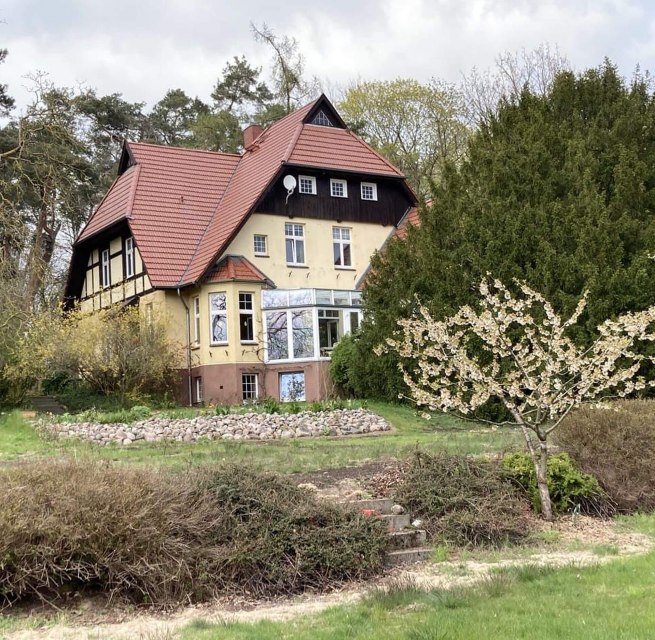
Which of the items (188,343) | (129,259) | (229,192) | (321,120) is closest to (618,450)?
(188,343)

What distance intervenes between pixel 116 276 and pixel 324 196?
8.56 m

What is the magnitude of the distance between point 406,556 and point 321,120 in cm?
2645

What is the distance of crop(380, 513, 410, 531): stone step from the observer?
9.24 m

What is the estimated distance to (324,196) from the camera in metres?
31.1

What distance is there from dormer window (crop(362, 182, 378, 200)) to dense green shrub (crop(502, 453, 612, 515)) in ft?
73.1

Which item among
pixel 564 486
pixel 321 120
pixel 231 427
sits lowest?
pixel 564 486

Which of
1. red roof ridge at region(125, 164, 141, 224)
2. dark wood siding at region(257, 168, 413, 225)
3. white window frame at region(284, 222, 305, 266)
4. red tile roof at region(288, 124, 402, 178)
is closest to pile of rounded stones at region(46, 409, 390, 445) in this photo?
white window frame at region(284, 222, 305, 266)

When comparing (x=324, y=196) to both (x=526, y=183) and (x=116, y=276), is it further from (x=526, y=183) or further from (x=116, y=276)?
(x=526, y=183)

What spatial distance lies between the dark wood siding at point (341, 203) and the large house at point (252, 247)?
4cm

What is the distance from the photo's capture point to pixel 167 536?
7688 mm

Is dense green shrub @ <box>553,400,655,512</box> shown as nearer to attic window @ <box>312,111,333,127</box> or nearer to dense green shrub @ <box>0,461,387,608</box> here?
dense green shrub @ <box>0,461,387,608</box>

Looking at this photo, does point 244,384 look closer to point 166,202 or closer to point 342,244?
point 342,244

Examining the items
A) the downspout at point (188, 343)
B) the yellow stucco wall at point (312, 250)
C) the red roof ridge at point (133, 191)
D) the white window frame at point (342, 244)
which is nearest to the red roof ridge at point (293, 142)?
the yellow stucco wall at point (312, 250)

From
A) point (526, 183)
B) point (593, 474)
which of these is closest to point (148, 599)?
point (593, 474)
